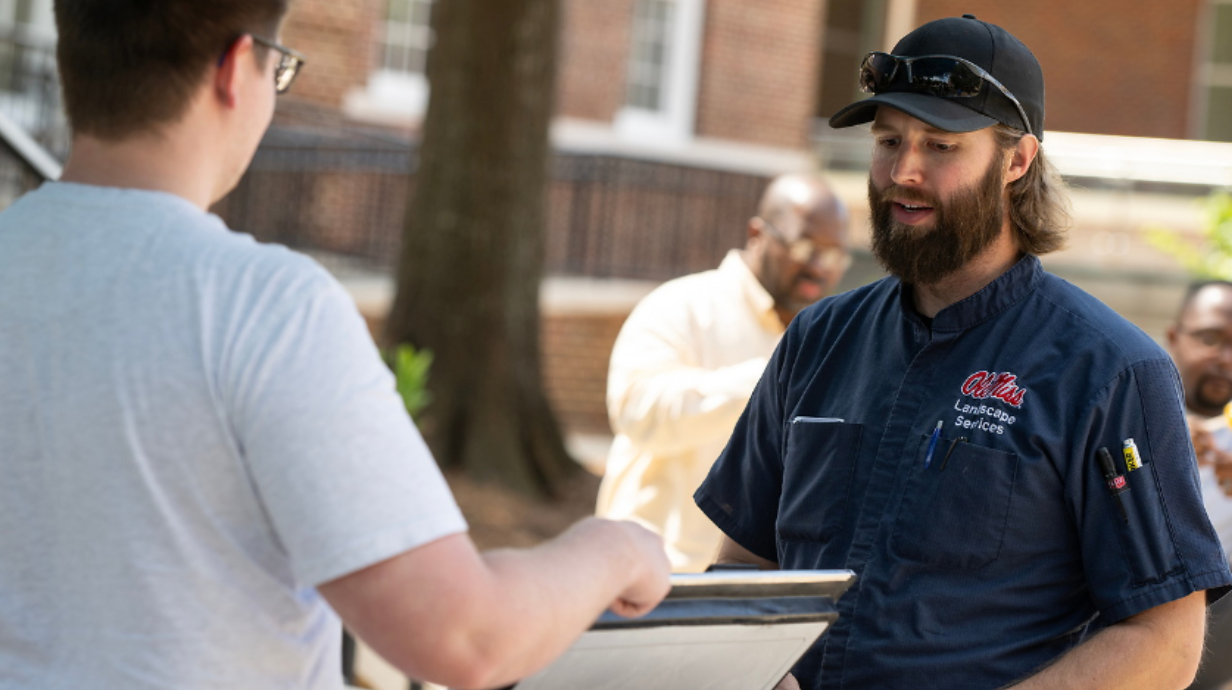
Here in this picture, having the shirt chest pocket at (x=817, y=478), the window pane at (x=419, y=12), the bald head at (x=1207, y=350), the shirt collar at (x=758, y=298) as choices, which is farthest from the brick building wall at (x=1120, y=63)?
the shirt chest pocket at (x=817, y=478)

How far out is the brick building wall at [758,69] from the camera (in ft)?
56.9

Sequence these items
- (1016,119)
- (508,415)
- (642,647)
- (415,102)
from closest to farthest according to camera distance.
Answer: (642,647)
(1016,119)
(508,415)
(415,102)

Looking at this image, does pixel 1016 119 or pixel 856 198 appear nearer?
pixel 1016 119

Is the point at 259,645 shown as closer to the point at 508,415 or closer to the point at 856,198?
the point at 508,415

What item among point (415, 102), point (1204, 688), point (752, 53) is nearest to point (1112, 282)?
point (752, 53)

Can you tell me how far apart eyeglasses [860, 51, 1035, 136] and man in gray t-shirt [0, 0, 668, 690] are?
1.30m

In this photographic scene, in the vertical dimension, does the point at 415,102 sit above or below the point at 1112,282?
above

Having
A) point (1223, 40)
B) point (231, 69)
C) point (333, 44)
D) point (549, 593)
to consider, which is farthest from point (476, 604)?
point (1223, 40)

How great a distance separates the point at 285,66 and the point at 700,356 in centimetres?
317

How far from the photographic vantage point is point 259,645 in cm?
159

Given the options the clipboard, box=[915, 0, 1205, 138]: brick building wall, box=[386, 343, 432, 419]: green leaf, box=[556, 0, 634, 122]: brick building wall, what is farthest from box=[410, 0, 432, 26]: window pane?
the clipboard

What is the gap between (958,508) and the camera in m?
2.39

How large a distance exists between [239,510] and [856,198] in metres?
17.5

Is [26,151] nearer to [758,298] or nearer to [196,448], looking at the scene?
[758,298]
